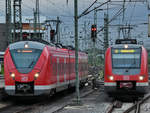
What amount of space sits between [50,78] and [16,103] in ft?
7.03

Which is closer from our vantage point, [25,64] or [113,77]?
[25,64]

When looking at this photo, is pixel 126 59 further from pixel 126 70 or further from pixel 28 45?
pixel 28 45

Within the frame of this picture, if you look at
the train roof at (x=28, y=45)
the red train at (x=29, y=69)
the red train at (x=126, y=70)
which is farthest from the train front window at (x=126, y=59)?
the train roof at (x=28, y=45)

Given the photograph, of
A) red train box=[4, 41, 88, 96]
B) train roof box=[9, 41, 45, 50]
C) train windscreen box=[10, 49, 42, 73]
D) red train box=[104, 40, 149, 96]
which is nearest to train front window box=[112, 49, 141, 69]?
red train box=[104, 40, 149, 96]

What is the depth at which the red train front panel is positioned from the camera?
19.4 m

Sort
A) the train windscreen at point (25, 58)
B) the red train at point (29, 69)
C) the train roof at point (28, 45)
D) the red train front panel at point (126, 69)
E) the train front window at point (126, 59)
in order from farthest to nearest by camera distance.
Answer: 1. the train front window at point (126, 59)
2. the red train front panel at point (126, 69)
3. the train roof at point (28, 45)
4. the train windscreen at point (25, 58)
5. the red train at point (29, 69)

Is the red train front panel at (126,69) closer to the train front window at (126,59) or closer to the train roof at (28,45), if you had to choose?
the train front window at (126,59)

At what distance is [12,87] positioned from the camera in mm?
18125

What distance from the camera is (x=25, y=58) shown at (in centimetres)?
1859

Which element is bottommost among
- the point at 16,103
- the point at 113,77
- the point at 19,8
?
the point at 16,103

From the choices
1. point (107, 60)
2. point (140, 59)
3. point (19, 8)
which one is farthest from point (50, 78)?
point (19, 8)

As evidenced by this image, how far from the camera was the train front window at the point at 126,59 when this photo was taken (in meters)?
19.8

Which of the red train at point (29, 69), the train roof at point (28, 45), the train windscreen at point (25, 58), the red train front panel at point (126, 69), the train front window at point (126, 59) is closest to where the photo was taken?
the red train at point (29, 69)

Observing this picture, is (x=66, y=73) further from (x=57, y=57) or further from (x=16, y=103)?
(x=16, y=103)
